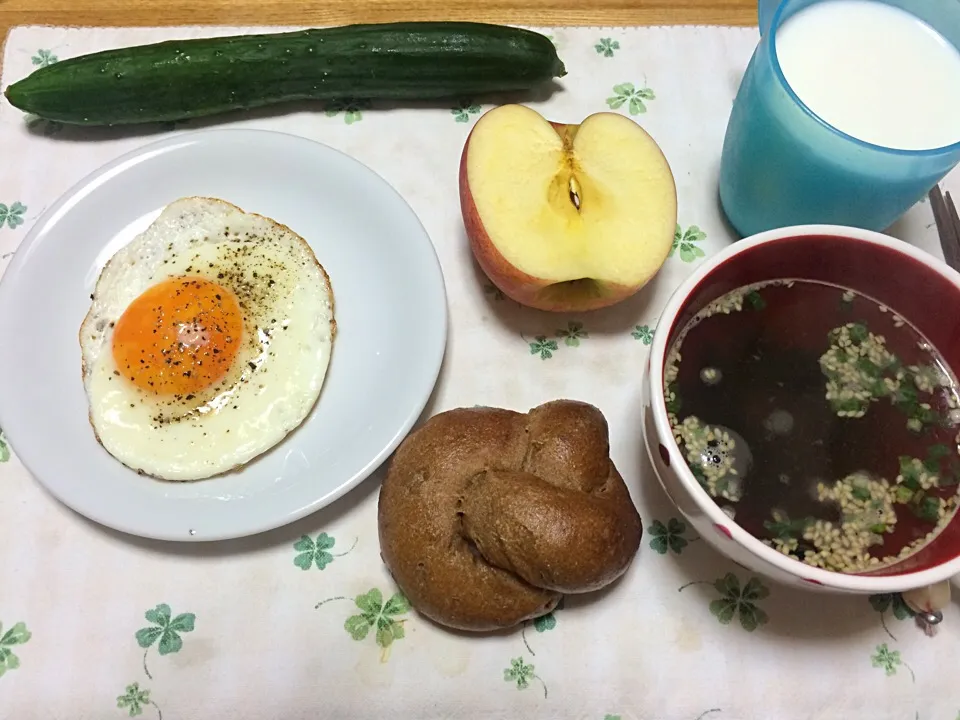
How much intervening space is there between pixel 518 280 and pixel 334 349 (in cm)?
26

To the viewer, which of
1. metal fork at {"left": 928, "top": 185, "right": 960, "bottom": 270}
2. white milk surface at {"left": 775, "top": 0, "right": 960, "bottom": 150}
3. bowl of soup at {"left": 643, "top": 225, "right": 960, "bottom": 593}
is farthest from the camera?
metal fork at {"left": 928, "top": 185, "right": 960, "bottom": 270}

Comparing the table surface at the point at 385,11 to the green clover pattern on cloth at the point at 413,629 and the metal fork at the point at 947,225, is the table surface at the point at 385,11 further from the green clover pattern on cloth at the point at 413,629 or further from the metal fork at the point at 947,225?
the green clover pattern on cloth at the point at 413,629

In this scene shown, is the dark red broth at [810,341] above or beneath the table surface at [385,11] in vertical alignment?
beneath

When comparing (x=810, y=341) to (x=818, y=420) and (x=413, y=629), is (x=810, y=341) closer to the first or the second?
(x=818, y=420)

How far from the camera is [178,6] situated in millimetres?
1151

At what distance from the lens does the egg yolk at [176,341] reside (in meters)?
0.91

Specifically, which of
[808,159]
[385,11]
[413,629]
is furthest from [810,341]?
[385,11]

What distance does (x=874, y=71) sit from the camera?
32.8 inches

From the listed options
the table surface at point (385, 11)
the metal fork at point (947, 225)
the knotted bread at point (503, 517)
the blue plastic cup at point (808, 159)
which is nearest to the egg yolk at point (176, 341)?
the knotted bread at point (503, 517)

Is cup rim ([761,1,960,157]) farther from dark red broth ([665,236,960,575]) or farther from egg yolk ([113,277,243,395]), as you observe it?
egg yolk ([113,277,243,395])

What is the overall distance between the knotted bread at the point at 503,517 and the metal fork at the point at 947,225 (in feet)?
1.75

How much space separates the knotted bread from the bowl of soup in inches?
3.4

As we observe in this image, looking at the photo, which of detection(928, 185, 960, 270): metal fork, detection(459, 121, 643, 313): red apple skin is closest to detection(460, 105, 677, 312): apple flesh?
detection(459, 121, 643, 313): red apple skin

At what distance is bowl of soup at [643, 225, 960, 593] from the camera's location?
70 centimetres
